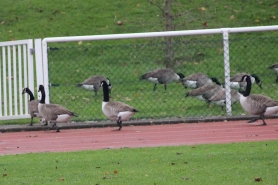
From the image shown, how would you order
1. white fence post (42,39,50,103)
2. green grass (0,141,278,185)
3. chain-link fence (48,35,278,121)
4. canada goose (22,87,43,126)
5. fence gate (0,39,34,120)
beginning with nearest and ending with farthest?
green grass (0,141,278,185), canada goose (22,87,43,126), white fence post (42,39,50,103), fence gate (0,39,34,120), chain-link fence (48,35,278,121)

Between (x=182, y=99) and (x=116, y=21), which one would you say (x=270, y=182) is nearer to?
(x=182, y=99)

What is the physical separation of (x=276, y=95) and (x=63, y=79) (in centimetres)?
603

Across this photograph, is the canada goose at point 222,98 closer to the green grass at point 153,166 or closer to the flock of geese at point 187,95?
the flock of geese at point 187,95

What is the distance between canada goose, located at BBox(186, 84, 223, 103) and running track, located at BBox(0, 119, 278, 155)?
181 centimetres

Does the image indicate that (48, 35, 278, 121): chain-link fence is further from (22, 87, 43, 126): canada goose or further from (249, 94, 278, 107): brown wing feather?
(249, 94, 278, 107): brown wing feather

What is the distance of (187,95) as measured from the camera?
18.3 meters

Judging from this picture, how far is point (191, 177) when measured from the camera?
9477 mm

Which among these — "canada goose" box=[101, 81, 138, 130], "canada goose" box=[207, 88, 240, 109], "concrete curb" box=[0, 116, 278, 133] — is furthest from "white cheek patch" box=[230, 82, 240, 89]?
"canada goose" box=[101, 81, 138, 130]

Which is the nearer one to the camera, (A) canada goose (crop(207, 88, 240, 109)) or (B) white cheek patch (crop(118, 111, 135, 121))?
(B) white cheek patch (crop(118, 111, 135, 121))

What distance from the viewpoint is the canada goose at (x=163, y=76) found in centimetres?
1986

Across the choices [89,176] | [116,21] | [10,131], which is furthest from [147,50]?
[89,176]

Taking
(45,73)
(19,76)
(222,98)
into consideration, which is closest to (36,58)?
(45,73)

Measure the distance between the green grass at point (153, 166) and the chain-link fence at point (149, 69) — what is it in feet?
17.1

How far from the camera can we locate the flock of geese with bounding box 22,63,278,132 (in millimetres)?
15586
